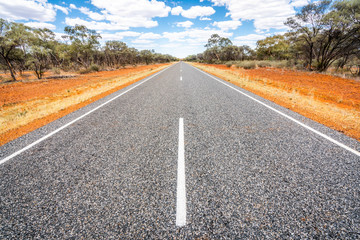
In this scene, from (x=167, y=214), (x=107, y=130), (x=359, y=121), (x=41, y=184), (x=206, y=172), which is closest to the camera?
(x=167, y=214)

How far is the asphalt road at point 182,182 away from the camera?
71.9 inches

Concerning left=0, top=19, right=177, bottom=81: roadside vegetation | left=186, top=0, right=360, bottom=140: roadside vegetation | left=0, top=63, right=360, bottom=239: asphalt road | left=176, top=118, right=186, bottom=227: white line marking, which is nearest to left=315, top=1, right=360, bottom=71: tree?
left=186, top=0, right=360, bottom=140: roadside vegetation

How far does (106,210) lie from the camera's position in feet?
6.68

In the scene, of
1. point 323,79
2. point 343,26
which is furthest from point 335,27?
point 323,79

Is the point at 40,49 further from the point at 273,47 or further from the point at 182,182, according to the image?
the point at 273,47

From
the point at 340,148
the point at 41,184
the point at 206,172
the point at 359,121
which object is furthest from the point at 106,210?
the point at 359,121

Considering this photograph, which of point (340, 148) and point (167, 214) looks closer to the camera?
point (167, 214)

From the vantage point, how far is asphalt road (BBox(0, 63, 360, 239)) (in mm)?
1826

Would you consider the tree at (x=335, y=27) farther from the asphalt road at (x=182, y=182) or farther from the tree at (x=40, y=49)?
the tree at (x=40, y=49)

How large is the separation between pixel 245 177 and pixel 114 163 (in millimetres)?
2301

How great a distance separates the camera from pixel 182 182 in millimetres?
2463

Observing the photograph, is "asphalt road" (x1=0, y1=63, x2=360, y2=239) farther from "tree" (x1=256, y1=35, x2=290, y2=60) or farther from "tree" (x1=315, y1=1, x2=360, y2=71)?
"tree" (x1=256, y1=35, x2=290, y2=60)

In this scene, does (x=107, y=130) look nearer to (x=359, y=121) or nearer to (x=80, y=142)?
(x=80, y=142)

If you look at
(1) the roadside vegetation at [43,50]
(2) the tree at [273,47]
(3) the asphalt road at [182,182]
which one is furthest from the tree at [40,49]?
(2) the tree at [273,47]
